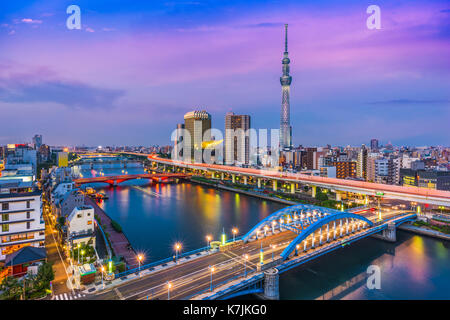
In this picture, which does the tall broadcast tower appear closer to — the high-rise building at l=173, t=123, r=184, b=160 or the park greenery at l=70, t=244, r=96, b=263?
the high-rise building at l=173, t=123, r=184, b=160

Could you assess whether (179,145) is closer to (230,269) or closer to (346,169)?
(346,169)

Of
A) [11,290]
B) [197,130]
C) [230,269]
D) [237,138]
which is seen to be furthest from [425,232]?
[237,138]

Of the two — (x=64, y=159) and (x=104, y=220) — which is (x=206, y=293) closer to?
(x=104, y=220)

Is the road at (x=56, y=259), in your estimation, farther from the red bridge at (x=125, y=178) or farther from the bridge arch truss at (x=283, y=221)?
the red bridge at (x=125, y=178)

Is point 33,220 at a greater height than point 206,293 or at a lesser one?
greater

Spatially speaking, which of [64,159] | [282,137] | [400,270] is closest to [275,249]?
[400,270]
